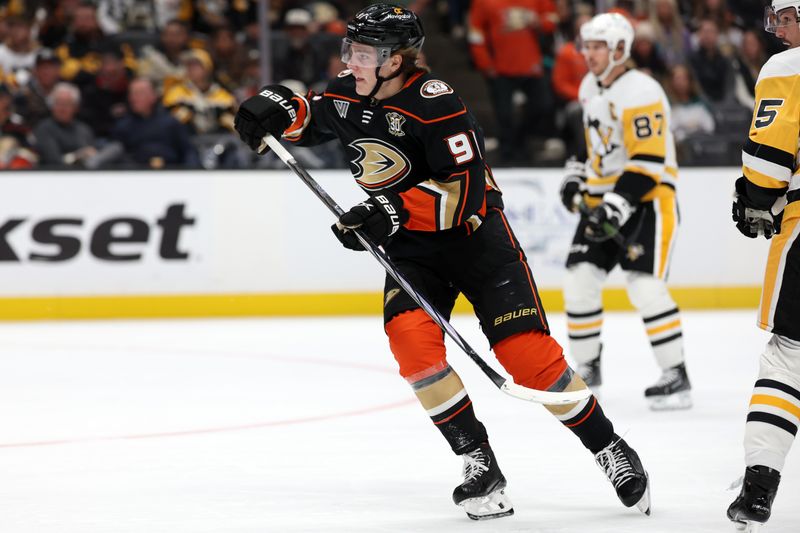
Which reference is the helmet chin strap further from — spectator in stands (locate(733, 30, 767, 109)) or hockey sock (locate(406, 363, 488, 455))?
spectator in stands (locate(733, 30, 767, 109))

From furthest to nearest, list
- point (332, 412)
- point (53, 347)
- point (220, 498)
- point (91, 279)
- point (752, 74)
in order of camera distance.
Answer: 1. point (752, 74)
2. point (91, 279)
3. point (53, 347)
4. point (332, 412)
5. point (220, 498)

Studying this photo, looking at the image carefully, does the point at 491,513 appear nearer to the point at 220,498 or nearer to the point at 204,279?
the point at 220,498

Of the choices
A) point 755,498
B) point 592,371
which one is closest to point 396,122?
point 755,498

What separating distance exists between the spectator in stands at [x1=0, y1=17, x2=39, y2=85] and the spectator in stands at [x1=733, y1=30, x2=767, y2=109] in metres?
4.81

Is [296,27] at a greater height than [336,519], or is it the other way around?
[336,519]

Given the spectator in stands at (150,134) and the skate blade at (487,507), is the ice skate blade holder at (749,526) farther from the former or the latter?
the spectator in stands at (150,134)

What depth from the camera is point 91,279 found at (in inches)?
299

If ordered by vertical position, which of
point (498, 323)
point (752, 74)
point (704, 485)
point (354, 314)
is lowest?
point (354, 314)

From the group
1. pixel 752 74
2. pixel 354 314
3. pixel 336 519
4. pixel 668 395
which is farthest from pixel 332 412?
pixel 752 74

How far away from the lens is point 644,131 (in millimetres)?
4805

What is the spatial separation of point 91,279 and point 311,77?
2214 millimetres

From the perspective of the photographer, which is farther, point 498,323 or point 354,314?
point 354,314

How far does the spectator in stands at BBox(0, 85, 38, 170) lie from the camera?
7.70 m

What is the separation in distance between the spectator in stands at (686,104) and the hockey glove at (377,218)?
562 cm
